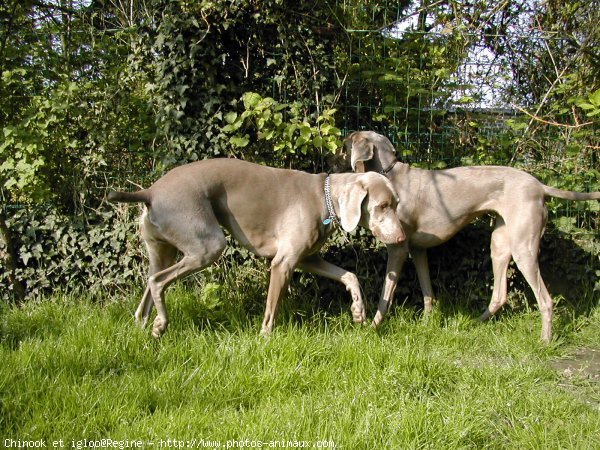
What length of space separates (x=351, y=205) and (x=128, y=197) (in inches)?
61.5

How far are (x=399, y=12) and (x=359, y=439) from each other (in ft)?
14.4

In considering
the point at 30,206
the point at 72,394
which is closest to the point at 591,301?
the point at 72,394

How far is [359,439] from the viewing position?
2705 millimetres

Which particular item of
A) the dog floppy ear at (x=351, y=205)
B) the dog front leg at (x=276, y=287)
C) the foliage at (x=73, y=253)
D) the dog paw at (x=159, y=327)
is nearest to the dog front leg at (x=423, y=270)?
the dog floppy ear at (x=351, y=205)

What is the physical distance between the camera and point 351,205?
13.9ft

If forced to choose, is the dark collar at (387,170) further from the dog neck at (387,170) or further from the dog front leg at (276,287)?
the dog front leg at (276,287)

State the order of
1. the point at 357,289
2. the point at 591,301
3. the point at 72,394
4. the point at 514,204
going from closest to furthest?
the point at 72,394
the point at 357,289
the point at 514,204
the point at 591,301

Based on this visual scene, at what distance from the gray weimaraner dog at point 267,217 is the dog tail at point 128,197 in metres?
0.06

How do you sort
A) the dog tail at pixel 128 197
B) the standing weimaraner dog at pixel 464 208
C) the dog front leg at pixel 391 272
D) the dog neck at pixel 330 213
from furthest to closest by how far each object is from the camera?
the dog front leg at pixel 391 272 → the standing weimaraner dog at pixel 464 208 → the dog neck at pixel 330 213 → the dog tail at pixel 128 197

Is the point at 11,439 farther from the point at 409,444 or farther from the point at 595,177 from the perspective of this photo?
the point at 595,177

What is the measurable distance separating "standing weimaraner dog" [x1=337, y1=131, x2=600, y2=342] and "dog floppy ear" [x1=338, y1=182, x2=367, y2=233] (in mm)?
579

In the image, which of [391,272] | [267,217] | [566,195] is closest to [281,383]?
[267,217]

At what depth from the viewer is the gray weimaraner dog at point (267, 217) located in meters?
3.98

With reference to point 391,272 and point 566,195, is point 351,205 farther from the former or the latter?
point 566,195
